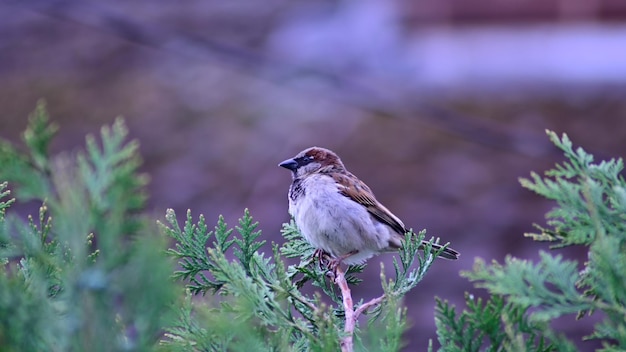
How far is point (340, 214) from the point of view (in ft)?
9.40

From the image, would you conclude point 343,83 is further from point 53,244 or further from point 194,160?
point 53,244

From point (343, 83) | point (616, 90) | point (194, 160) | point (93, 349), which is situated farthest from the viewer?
point (616, 90)

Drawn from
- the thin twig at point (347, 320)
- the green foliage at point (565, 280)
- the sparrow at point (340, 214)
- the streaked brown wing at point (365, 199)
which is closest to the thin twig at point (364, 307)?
the thin twig at point (347, 320)

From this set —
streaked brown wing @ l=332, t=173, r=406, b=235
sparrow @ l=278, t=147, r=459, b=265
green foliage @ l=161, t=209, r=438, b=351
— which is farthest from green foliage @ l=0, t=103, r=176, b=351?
streaked brown wing @ l=332, t=173, r=406, b=235

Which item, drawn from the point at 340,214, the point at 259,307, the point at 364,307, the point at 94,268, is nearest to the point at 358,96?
the point at 340,214

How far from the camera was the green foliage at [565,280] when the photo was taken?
125 centimetres

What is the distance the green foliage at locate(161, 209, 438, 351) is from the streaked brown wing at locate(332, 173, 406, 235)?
3.71 ft

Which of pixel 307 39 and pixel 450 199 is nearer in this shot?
pixel 450 199

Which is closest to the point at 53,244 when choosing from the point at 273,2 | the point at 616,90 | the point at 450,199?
the point at 450,199

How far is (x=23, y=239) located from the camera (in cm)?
121

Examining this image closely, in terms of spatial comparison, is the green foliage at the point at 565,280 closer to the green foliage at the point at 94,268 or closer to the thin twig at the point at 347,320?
the thin twig at the point at 347,320

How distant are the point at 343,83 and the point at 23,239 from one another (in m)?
2.60

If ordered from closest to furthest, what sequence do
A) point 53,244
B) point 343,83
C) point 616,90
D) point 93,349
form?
1. point 93,349
2. point 53,244
3. point 343,83
4. point 616,90

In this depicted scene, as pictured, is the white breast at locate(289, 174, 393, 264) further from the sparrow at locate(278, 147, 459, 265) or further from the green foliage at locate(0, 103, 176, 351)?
the green foliage at locate(0, 103, 176, 351)
